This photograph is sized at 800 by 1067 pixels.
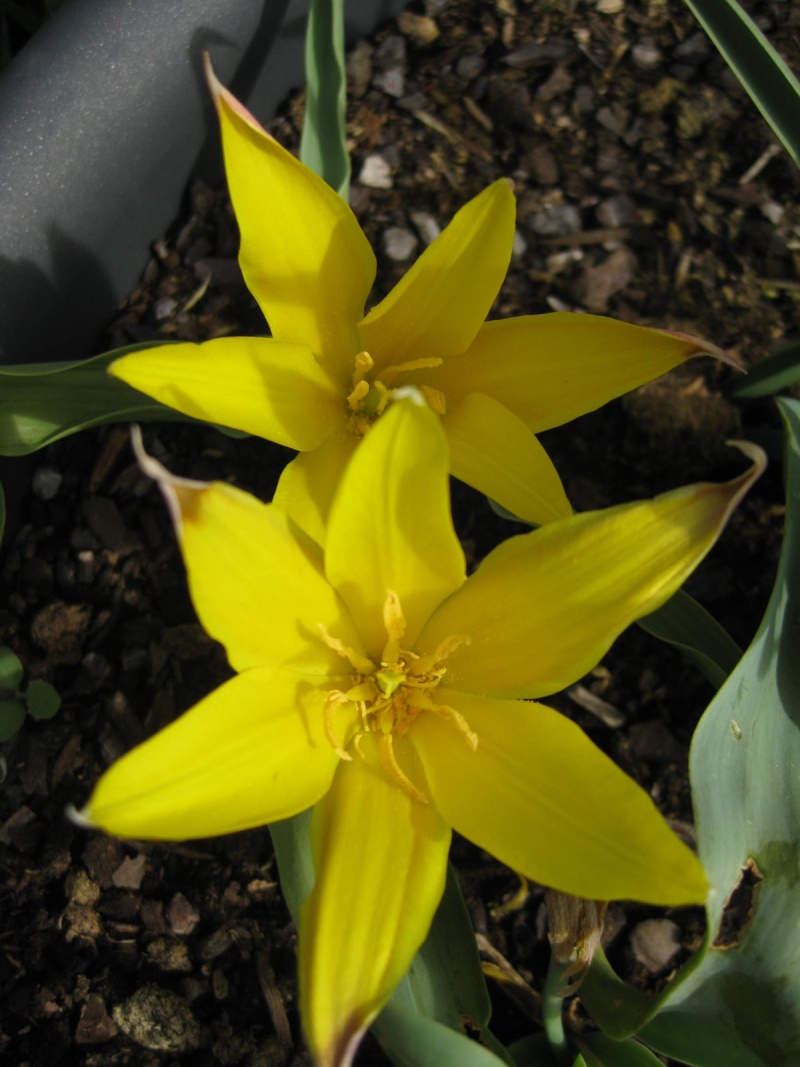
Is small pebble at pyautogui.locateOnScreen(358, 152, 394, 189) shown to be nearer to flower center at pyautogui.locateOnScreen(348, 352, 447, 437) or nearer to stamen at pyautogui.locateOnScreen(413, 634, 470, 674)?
flower center at pyautogui.locateOnScreen(348, 352, 447, 437)

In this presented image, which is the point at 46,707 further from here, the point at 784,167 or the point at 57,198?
the point at 784,167

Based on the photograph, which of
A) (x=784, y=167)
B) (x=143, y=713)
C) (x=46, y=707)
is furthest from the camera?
(x=784, y=167)

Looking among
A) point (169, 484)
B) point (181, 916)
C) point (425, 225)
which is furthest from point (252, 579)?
point (425, 225)

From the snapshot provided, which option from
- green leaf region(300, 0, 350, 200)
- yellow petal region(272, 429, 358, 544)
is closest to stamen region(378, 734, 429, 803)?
yellow petal region(272, 429, 358, 544)

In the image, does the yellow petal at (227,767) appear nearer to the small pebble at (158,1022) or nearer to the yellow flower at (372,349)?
the yellow flower at (372,349)

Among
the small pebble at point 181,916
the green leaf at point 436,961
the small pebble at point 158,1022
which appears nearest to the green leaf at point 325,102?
the green leaf at point 436,961

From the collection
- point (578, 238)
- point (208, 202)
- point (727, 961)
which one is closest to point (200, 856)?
point (727, 961)

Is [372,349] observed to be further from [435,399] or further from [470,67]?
[470,67]
